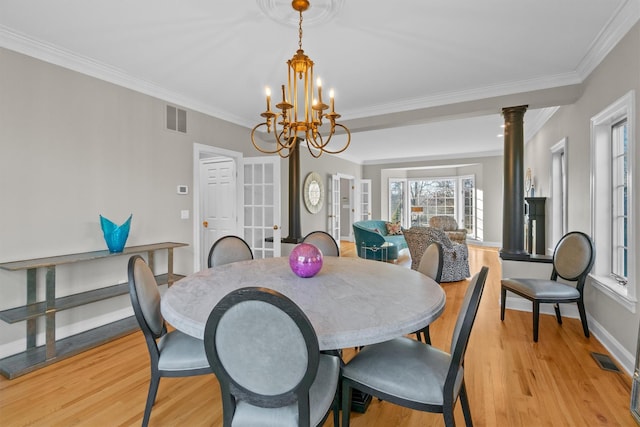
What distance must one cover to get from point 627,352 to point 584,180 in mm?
1747

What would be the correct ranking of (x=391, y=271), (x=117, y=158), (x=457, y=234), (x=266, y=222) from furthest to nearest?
(x=457, y=234), (x=266, y=222), (x=117, y=158), (x=391, y=271)

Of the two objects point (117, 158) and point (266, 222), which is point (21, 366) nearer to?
point (117, 158)

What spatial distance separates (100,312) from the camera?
3.12 metres

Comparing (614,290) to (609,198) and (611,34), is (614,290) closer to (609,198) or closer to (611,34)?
(609,198)

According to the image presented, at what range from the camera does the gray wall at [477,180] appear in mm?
8305

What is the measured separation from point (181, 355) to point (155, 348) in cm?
14

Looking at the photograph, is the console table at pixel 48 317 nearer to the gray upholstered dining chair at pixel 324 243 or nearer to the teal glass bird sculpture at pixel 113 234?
the teal glass bird sculpture at pixel 113 234

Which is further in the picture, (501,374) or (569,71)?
(569,71)

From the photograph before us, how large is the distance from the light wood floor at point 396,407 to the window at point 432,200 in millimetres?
6862

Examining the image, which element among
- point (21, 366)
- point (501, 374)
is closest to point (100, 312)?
point (21, 366)

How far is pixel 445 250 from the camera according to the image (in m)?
4.85

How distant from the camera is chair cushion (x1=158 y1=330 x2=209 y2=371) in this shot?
5.18 feet

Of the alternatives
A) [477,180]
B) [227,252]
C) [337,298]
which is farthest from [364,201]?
[337,298]

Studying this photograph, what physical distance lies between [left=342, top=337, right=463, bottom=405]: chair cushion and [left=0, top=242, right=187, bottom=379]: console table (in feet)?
8.00
